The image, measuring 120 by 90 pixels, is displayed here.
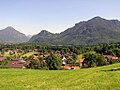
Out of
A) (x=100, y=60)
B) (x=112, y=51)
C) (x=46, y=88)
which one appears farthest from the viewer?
(x=112, y=51)

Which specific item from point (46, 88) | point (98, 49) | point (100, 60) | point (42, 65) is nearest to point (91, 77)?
point (46, 88)

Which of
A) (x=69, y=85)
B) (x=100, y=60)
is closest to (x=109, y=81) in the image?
(x=69, y=85)

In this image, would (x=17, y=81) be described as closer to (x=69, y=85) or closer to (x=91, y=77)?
(x=69, y=85)

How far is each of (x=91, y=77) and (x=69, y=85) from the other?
4.06 metres

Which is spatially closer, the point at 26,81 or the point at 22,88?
the point at 22,88

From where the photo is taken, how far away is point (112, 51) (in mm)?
153125

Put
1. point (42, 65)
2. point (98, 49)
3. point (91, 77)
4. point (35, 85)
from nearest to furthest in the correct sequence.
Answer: point (35, 85) < point (91, 77) < point (42, 65) < point (98, 49)

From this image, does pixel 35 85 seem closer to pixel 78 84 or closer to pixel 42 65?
pixel 78 84

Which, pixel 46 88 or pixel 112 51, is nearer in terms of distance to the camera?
pixel 46 88

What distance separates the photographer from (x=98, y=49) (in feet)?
602

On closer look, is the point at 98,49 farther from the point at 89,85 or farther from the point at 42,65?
the point at 89,85

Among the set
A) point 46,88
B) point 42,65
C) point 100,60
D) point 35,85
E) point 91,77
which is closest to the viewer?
point 46,88

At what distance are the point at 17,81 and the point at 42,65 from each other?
68.7 m

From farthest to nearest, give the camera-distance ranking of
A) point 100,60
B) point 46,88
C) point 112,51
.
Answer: point 112,51 < point 100,60 < point 46,88
